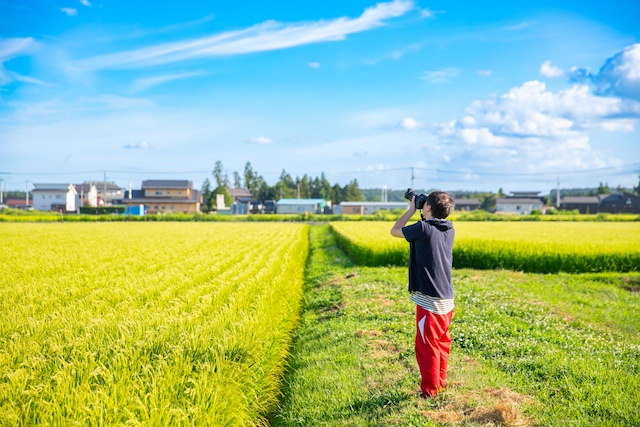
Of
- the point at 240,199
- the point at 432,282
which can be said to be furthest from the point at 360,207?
the point at 432,282

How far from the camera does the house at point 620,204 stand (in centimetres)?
7494

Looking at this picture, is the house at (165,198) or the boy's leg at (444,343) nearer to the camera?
the boy's leg at (444,343)

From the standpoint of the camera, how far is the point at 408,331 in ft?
19.0

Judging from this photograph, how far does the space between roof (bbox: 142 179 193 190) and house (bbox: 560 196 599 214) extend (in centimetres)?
8571

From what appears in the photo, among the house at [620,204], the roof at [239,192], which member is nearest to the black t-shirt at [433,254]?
the house at [620,204]

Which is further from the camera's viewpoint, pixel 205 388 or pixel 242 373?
pixel 242 373

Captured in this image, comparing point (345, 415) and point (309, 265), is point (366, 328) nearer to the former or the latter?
point (345, 415)

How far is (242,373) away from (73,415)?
160cm

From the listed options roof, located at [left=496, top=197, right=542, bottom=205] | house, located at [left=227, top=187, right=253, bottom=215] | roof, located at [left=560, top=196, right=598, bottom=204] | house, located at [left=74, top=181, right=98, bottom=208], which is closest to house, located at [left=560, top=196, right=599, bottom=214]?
roof, located at [left=560, top=196, right=598, bottom=204]

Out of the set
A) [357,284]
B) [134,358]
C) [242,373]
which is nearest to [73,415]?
[134,358]

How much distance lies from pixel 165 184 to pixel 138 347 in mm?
71468

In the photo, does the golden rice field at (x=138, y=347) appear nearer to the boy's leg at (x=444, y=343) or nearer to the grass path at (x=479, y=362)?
the grass path at (x=479, y=362)

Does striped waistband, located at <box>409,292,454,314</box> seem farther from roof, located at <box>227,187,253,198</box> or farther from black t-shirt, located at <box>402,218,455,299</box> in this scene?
roof, located at <box>227,187,253,198</box>

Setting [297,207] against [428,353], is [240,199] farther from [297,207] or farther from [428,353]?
[428,353]
